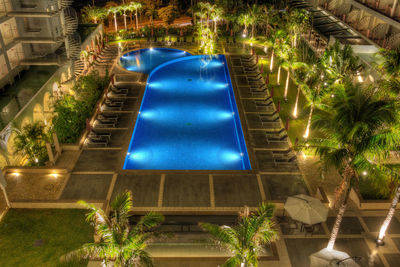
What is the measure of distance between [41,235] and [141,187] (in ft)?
17.2

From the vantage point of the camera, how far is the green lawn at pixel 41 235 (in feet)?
46.5

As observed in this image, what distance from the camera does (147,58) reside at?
128 feet

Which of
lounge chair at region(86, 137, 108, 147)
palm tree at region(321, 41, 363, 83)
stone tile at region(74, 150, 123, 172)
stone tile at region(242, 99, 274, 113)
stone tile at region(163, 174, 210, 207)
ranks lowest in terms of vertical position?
stone tile at region(163, 174, 210, 207)

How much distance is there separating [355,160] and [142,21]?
2117 inches

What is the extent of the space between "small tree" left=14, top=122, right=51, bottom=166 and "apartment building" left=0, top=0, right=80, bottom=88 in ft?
23.5

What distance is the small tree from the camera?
1917 cm

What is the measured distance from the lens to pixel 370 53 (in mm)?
28109

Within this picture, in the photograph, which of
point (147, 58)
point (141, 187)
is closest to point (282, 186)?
point (141, 187)

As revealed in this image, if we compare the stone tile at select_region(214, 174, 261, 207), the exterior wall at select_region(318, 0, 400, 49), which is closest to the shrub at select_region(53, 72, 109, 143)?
the stone tile at select_region(214, 174, 261, 207)

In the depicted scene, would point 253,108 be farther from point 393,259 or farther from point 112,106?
point 393,259

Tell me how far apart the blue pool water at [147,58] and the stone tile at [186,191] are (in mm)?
18596

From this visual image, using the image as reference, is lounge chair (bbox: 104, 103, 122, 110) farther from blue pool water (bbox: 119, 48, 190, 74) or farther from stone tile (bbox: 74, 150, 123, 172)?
blue pool water (bbox: 119, 48, 190, 74)

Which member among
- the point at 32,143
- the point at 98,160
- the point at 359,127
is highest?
the point at 359,127

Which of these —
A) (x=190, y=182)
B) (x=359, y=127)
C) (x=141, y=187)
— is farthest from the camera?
(x=190, y=182)
